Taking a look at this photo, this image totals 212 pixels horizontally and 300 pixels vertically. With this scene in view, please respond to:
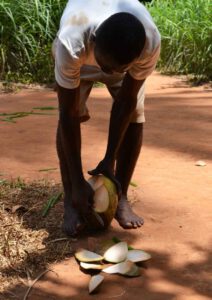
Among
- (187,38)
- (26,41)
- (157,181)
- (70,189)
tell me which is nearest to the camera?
(70,189)

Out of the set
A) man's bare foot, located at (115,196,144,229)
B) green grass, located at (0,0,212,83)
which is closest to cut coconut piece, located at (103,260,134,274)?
man's bare foot, located at (115,196,144,229)

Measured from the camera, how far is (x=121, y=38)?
8.32ft

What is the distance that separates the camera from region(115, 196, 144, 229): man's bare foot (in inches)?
131

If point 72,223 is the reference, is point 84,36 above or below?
above

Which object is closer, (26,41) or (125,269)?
(125,269)

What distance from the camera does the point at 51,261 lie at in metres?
2.98

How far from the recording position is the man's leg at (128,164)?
3357mm

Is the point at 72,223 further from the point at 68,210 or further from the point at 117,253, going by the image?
the point at 117,253

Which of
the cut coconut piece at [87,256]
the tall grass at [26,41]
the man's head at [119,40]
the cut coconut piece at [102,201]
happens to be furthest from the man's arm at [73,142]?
the tall grass at [26,41]

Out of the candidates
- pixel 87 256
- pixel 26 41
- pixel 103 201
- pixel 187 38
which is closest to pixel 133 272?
pixel 87 256

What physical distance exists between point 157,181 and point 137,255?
121cm

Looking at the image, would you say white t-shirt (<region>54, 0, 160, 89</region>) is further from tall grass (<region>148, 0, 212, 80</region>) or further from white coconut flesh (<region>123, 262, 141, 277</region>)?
tall grass (<region>148, 0, 212, 80</region>)

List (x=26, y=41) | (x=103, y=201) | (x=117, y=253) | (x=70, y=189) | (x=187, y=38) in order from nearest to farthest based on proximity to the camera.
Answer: (x=117, y=253), (x=103, y=201), (x=70, y=189), (x=26, y=41), (x=187, y=38)

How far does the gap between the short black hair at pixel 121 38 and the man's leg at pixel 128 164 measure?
33.0 inches
